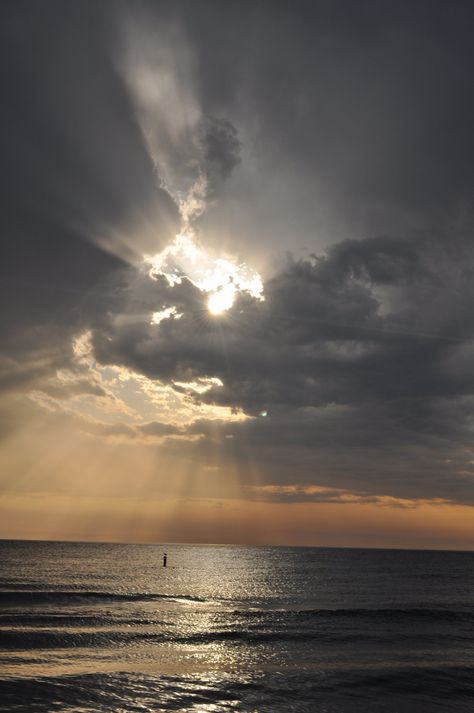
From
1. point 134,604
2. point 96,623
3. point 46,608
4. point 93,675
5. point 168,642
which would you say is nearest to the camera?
point 93,675

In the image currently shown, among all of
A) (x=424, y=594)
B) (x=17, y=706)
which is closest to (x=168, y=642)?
(x=17, y=706)

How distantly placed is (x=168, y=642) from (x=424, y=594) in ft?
192

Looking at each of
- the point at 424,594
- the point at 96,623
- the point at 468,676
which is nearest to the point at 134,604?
the point at 96,623

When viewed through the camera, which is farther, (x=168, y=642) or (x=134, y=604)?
(x=134, y=604)

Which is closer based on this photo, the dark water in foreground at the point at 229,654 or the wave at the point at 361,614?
the dark water in foreground at the point at 229,654

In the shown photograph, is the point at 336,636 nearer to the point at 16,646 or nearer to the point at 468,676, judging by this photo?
the point at 468,676

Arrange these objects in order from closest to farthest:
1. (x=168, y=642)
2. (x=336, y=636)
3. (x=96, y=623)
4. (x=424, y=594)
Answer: (x=168, y=642)
(x=336, y=636)
(x=96, y=623)
(x=424, y=594)

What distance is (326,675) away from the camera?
2934 centimetres

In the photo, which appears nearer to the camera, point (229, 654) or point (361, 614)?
point (229, 654)

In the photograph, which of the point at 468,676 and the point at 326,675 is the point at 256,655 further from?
the point at 468,676

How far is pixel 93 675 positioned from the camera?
27.4 meters

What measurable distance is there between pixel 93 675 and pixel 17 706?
6.32m

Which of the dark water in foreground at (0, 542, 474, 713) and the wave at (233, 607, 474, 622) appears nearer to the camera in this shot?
the dark water in foreground at (0, 542, 474, 713)

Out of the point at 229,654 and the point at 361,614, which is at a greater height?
the point at 361,614
